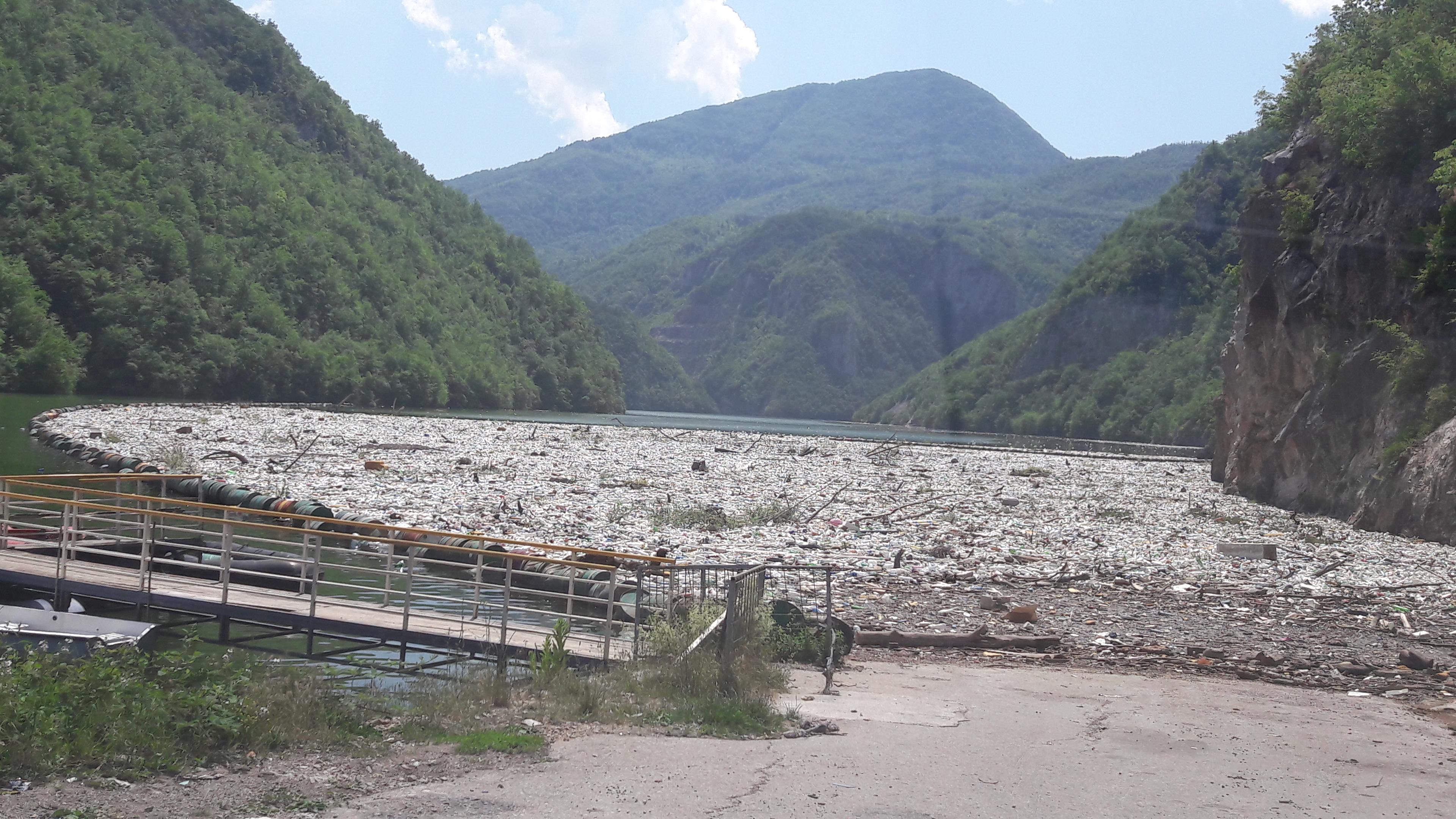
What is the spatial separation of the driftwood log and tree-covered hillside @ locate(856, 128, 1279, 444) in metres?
90.3

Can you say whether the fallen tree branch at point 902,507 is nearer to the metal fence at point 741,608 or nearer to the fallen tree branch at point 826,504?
the fallen tree branch at point 826,504

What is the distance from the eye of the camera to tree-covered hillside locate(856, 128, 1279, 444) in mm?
109000

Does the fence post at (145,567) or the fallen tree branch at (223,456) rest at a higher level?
the fence post at (145,567)

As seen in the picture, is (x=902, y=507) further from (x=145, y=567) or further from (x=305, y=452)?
(x=305, y=452)

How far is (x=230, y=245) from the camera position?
313 feet

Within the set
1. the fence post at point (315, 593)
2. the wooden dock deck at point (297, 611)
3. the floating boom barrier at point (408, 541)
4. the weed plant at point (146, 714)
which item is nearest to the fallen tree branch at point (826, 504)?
the floating boom barrier at point (408, 541)

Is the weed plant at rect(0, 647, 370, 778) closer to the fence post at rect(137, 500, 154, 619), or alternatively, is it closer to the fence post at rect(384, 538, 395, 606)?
the fence post at rect(384, 538, 395, 606)

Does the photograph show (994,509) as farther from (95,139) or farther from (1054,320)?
(1054,320)

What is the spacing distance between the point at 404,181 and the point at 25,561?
144 metres

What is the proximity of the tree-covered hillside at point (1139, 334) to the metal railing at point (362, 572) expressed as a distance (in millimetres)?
89688

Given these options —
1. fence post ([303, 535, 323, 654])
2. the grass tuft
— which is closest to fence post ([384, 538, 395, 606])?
fence post ([303, 535, 323, 654])

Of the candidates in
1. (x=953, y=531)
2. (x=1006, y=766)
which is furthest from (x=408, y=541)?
(x=953, y=531)

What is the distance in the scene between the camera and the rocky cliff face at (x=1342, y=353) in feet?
Result: 76.7

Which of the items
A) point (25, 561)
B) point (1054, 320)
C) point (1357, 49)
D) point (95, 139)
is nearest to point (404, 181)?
point (95, 139)
